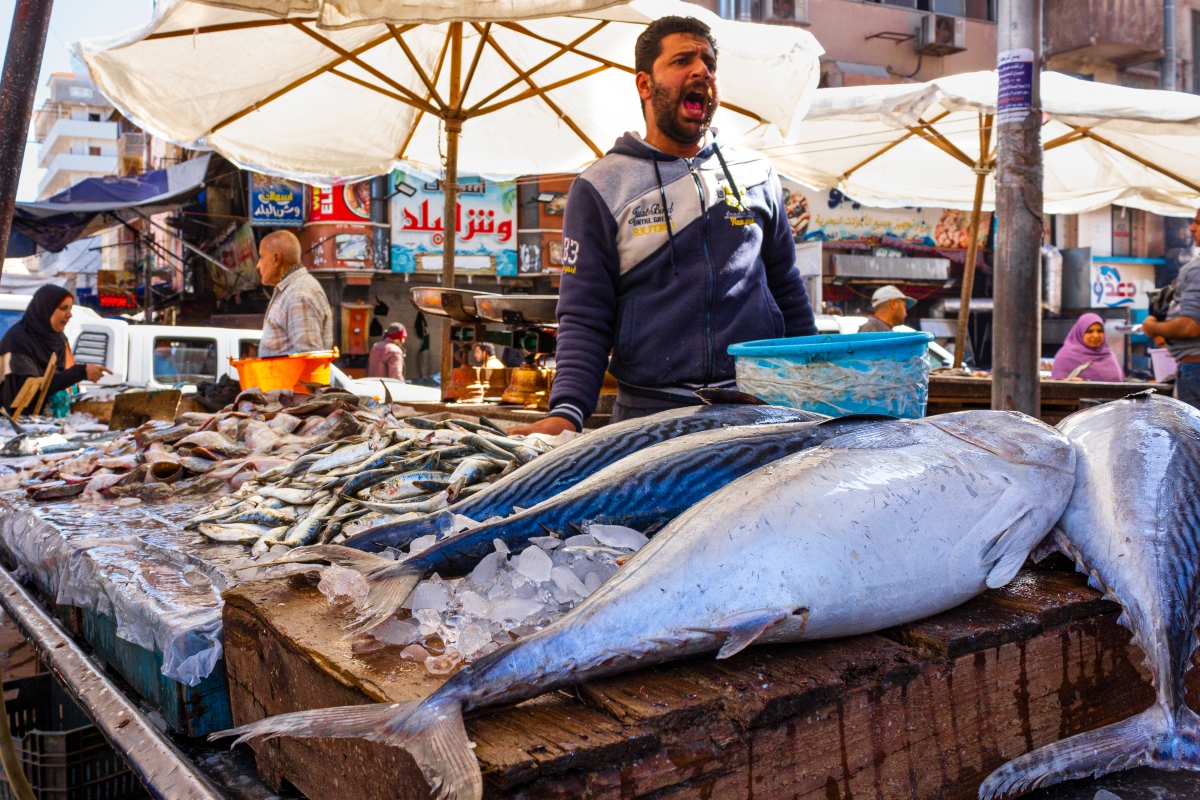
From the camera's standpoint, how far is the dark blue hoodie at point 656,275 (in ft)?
9.25

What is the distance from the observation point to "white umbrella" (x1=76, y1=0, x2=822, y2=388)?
5199 millimetres

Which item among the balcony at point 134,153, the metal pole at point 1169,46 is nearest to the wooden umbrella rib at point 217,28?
the metal pole at point 1169,46

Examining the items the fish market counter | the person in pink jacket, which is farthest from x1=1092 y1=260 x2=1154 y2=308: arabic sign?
the fish market counter

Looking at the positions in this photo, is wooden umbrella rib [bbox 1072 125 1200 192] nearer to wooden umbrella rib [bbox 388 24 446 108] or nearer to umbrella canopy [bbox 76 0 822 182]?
umbrella canopy [bbox 76 0 822 182]

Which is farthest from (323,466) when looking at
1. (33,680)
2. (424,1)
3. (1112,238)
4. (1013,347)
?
(1112,238)

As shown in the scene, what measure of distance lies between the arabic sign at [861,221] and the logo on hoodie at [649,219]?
778 inches

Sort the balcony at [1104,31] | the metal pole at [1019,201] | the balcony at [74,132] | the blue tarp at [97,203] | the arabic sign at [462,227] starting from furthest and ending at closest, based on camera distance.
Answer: the balcony at [74,132]
the balcony at [1104,31]
the arabic sign at [462,227]
the blue tarp at [97,203]
the metal pole at [1019,201]

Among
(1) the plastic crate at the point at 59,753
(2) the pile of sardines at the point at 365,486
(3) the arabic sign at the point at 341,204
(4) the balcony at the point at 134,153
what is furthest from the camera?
(4) the balcony at the point at 134,153

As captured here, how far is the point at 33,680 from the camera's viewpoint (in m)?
3.13

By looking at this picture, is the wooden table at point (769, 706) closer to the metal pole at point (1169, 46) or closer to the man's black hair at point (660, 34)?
the man's black hair at point (660, 34)

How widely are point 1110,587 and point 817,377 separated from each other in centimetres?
69

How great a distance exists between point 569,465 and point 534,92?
529 cm

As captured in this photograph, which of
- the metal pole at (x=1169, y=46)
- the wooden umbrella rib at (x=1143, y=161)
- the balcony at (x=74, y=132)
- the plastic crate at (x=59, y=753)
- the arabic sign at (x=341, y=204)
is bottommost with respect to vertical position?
the plastic crate at (x=59, y=753)

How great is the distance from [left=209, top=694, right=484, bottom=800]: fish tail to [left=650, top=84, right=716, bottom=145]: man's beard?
235 centimetres
